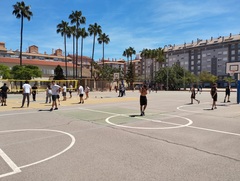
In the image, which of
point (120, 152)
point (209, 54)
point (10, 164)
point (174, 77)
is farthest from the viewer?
point (209, 54)

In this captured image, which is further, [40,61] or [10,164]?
[40,61]

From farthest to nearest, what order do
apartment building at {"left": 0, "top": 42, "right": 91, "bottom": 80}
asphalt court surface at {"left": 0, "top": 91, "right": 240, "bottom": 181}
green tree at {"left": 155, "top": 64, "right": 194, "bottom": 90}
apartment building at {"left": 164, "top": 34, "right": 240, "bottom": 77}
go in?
apartment building at {"left": 164, "top": 34, "right": 240, "bottom": 77} → apartment building at {"left": 0, "top": 42, "right": 91, "bottom": 80} → green tree at {"left": 155, "top": 64, "right": 194, "bottom": 90} → asphalt court surface at {"left": 0, "top": 91, "right": 240, "bottom": 181}

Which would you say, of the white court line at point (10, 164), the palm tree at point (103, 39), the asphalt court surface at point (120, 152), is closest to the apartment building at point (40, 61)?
the palm tree at point (103, 39)

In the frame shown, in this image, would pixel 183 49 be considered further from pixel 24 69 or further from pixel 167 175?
pixel 167 175

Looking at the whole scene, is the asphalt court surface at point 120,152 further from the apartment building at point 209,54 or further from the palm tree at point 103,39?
the apartment building at point 209,54

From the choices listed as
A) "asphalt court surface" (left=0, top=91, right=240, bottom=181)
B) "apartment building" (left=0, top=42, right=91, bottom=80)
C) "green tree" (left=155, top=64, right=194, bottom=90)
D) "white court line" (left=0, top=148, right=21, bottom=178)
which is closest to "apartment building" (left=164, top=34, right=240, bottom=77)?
"green tree" (left=155, top=64, right=194, bottom=90)

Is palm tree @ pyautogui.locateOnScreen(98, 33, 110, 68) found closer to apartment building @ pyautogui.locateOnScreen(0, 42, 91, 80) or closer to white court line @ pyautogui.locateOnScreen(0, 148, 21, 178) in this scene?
apartment building @ pyautogui.locateOnScreen(0, 42, 91, 80)

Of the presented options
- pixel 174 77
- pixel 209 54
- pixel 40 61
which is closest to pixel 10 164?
pixel 174 77

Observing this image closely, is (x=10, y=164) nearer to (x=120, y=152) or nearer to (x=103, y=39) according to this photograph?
(x=120, y=152)

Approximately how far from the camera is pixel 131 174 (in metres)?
4.26

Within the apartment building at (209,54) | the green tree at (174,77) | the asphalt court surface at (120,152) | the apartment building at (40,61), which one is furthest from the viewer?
the apartment building at (209,54)

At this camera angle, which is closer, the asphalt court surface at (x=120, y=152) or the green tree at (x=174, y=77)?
the asphalt court surface at (x=120, y=152)

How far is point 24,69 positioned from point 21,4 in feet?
43.7

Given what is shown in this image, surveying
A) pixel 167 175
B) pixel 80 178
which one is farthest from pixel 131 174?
pixel 80 178
